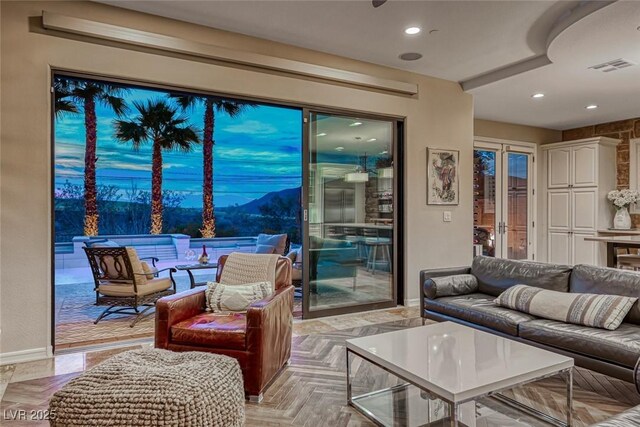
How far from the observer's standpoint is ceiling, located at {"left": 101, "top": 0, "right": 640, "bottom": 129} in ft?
11.1

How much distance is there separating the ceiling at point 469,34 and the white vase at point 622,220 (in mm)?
2344

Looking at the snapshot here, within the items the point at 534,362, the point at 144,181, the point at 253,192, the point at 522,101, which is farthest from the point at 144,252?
the point at 534,362

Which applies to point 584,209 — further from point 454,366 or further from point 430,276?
point 454,366

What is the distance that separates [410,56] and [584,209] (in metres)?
4.73

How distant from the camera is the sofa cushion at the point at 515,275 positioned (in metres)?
3.29

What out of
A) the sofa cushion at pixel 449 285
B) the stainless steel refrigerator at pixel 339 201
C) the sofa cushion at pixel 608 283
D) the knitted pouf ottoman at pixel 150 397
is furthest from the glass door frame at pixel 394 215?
the knitted pouf ottoman at pixel 150 397

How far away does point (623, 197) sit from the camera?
662 centimetres

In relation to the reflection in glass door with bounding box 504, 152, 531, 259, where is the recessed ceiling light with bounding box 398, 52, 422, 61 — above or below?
above

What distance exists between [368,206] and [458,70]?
2.03m

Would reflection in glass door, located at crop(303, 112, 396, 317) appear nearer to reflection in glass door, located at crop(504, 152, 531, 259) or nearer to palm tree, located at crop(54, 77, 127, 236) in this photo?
reflection in glass door, located at crop(504, 152, 531, 259)

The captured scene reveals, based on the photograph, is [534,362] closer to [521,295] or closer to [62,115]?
[521,295]

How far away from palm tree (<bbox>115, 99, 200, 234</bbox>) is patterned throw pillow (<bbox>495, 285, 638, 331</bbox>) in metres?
7.10

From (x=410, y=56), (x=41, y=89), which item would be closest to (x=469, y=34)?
(x=410, y=56)

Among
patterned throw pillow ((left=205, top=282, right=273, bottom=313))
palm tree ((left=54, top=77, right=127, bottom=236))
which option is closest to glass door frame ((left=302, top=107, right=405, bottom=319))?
patterned throw pillow ((left=205, top=282, right=273, bottom=313))
